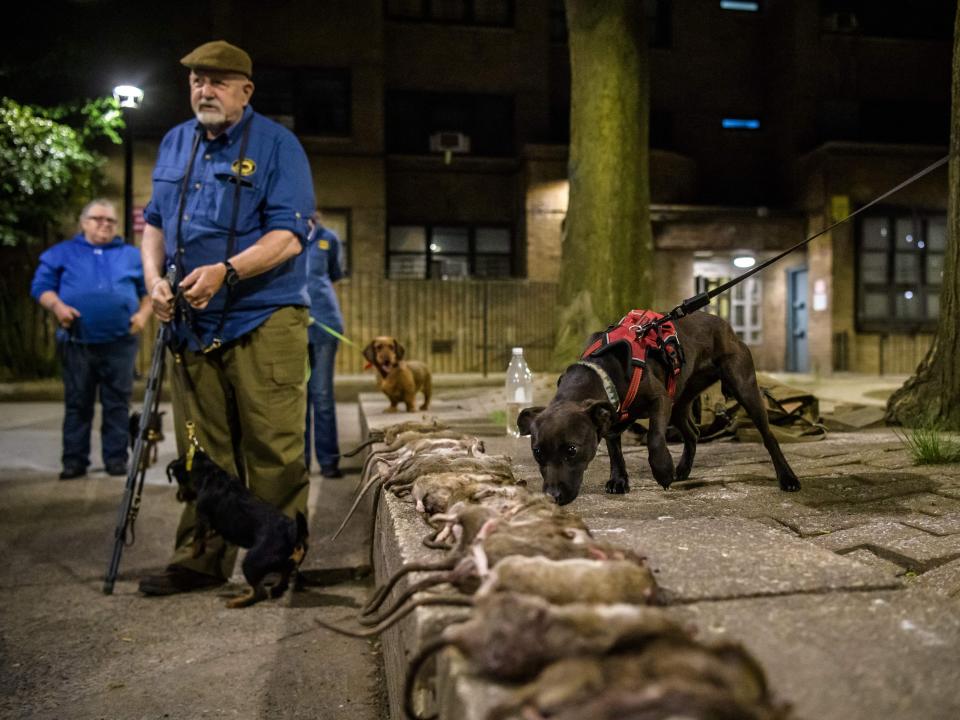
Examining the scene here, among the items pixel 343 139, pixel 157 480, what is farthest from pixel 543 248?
pixel 157 480

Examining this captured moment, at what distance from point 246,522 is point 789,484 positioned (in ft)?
7.86

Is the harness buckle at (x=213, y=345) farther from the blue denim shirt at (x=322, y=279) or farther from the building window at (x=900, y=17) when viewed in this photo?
the building window at (x=900, y=17)

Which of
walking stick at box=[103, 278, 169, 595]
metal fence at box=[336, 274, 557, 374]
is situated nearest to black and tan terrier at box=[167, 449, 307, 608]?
walking stick at box=[103, 278, 169, 595]

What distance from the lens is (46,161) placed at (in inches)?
545

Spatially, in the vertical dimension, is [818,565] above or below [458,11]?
below

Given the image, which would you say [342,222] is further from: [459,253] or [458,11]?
[458,11]

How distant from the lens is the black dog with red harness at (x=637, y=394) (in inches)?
108

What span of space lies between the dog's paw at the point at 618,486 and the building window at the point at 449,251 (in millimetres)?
15239

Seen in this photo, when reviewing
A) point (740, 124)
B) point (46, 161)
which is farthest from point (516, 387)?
point (740, 124)

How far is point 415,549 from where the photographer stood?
2.13 m

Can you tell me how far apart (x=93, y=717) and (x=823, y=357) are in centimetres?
1738

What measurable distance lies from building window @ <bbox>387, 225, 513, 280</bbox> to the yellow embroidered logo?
14884 millimetres

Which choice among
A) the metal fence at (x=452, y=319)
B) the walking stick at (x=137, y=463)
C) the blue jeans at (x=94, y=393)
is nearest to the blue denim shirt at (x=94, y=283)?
the blue jeans at (x=94, y=393)

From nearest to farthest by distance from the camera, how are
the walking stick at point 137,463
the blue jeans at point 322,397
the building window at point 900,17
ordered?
the walking stick at point 137,463, the blue jeans at point 322,397, the building window at point 900,17
